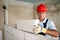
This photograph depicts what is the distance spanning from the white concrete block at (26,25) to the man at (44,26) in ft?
0.24

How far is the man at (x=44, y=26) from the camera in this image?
87 cm

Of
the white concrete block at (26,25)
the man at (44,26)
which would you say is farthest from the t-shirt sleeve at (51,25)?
the white concrete block at (26,25)

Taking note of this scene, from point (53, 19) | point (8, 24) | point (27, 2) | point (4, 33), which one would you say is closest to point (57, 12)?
point (53, 19)

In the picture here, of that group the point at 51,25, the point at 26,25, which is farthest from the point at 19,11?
the point at 51,25

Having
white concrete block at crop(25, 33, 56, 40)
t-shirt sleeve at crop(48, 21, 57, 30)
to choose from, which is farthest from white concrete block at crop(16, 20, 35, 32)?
t-shirt sleeve at crop(48, 21, 57, 30)

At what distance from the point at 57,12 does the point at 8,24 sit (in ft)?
2.23

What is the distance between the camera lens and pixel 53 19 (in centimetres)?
99

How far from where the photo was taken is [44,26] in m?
0.92

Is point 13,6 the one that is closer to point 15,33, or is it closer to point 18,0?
point 18,0

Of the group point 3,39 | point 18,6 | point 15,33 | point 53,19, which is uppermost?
point 18,6

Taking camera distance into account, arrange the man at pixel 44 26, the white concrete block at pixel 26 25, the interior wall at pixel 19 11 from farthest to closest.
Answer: the interior wall at pixel 19 11, the white concrete block at pixel 26 25, the man at pixel 44 26

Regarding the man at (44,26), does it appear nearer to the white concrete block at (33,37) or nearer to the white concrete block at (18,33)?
the white concrete block at (33,37)

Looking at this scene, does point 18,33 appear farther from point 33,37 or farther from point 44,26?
point 44,26

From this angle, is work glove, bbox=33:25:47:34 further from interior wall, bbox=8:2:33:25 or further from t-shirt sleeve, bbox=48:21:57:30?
interior wall, bbox=8:2:33:25
